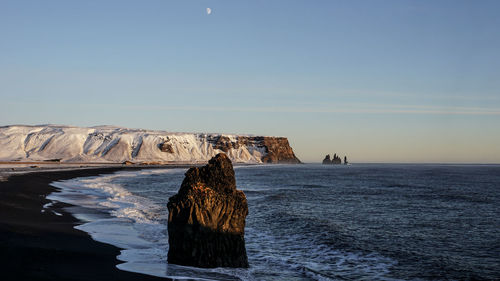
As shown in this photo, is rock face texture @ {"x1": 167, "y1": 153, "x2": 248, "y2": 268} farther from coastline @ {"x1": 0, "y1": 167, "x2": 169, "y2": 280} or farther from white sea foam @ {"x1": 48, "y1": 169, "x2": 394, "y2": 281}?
coastline @ {"x1": 0, "y1": 167, "x2": 169, "y2": 280}

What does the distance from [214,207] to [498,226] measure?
60.8 feet

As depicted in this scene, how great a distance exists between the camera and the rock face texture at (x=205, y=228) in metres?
13.0

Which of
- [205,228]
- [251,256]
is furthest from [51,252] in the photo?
[251,256]

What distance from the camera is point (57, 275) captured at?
10.2 meters

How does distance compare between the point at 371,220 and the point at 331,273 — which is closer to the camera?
the point at 331,273

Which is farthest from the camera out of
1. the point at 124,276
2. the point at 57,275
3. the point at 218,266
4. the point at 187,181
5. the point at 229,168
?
the point at 229,168

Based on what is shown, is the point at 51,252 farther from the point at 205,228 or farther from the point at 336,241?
the point at 336,241

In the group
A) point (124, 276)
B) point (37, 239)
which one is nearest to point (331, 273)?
point (124, 276)

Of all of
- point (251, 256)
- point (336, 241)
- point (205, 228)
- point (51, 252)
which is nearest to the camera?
point (51, 252)

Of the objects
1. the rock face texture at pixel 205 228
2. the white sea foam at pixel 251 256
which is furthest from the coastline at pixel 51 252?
the rock face texture at pixel 205 228

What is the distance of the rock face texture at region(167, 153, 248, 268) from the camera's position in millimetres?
13039

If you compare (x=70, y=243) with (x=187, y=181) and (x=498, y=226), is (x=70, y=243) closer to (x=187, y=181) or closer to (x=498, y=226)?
(x=187, y=181)

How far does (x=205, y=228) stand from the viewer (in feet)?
42.9

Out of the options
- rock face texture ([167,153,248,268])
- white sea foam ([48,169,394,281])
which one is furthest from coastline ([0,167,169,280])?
rock face texture ([167,153,248,268])
